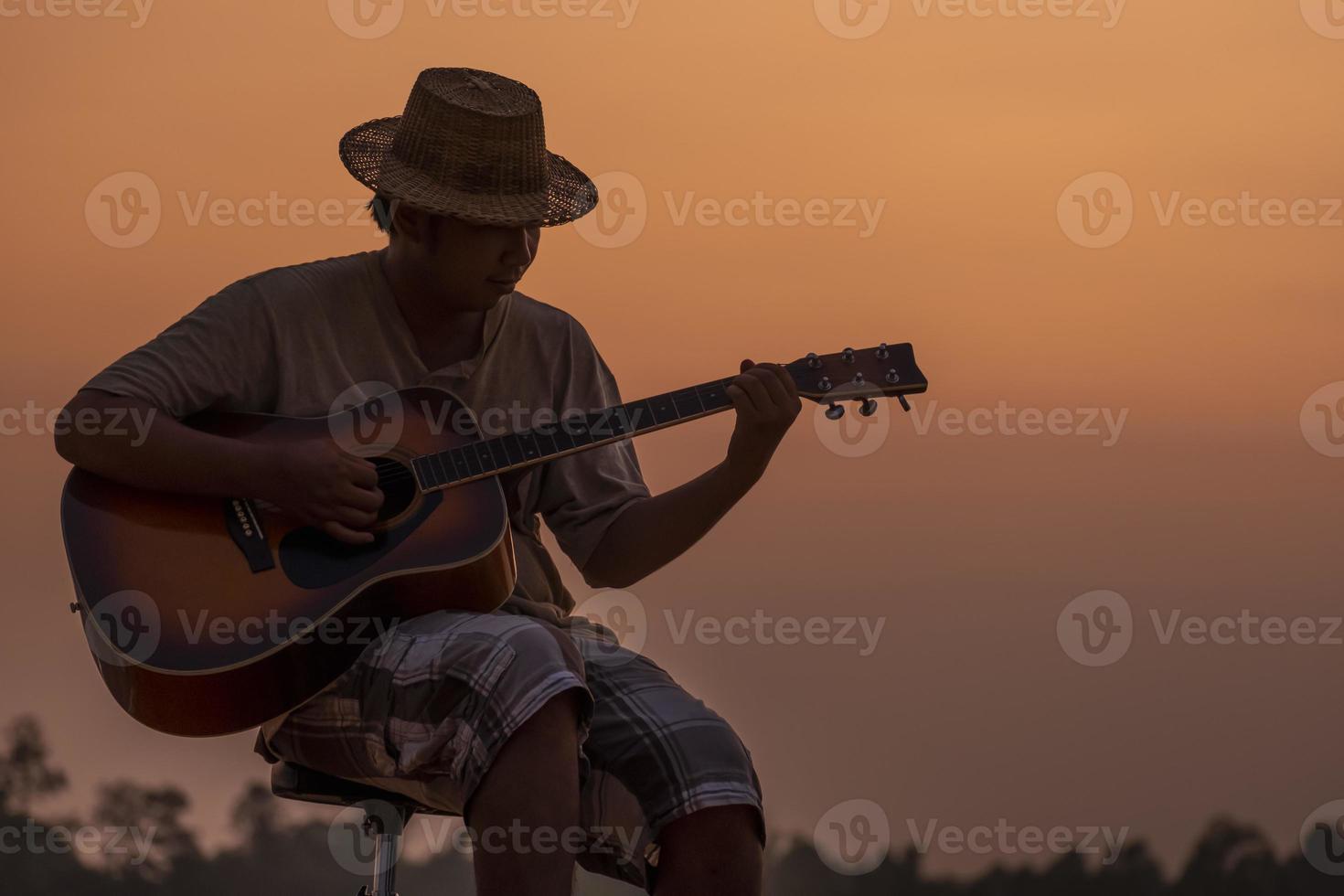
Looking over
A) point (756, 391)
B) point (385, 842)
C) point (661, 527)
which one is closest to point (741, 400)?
point (756, 391)

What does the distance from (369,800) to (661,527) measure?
26.6 inches

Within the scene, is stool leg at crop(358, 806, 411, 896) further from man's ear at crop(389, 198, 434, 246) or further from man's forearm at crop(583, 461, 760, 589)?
man's ear at crop(389, 198, 434, 246)

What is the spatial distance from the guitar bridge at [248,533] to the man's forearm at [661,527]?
59 cm

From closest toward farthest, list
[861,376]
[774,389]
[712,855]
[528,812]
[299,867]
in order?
[528,812]
[712,855]
[774,389]
[861,376]
[299,867]

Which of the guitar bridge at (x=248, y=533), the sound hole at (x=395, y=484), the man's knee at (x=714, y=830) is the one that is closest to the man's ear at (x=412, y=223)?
the sound hole at (x=395, y=484)

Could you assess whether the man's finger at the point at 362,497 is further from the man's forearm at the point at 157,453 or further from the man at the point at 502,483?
the man's forearm at the point at 157,453

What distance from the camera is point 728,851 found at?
2404 millimetres

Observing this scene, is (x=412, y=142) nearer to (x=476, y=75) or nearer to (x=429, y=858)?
(x=476, y=75)

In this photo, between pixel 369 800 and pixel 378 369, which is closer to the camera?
pixel 369 800

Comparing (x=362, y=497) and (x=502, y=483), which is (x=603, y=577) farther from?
(x=362, y=497)

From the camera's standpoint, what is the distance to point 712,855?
240 centimetres

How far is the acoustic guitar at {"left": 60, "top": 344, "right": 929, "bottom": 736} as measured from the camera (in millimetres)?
2449

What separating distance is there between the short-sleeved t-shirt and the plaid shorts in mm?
241

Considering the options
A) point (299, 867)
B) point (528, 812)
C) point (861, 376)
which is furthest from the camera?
point (299, 867)
